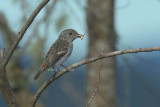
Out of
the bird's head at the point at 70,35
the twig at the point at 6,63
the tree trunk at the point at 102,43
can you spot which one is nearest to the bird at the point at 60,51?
the bird's head at the point at 70,35

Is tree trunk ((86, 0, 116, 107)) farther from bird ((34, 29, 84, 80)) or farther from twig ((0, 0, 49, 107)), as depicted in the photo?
twig ((0, 0, 49, 107))

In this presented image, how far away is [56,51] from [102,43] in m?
3.62

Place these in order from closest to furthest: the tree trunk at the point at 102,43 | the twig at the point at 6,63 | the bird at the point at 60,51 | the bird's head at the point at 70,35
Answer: the twig at the point at 6,63 < the bird at the point at 60,51 < the bird's head at the point at 70,35 < the tree trunk at the point at 102,43

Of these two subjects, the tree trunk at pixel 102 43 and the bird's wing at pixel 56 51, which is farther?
the tree trunk at pixel 102 43

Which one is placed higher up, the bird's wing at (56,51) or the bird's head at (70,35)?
the bird's head at (70,35)

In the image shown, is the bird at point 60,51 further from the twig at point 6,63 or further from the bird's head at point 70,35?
the twig at point 6,63

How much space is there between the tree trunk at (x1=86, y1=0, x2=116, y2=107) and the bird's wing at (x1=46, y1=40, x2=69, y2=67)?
133 inches

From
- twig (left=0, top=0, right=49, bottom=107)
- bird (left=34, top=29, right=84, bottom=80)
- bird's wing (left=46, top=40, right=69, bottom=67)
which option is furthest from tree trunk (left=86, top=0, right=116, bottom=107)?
twig (left=0, top=0, right=49, bottom=107)

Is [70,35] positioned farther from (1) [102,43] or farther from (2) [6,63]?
(1) [102,43]

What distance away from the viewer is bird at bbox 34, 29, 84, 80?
4.96 m

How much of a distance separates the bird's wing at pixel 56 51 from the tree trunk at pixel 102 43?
3.37 m

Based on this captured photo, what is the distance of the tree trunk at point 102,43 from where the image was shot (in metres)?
8.79

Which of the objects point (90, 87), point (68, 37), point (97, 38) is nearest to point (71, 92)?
point (90, 87)

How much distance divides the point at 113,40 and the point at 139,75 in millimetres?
972
